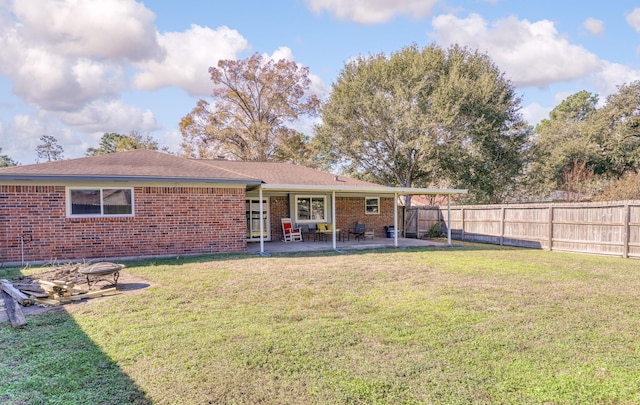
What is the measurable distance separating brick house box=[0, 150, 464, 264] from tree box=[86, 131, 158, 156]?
2412 centimetres

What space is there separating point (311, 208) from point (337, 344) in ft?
37.9

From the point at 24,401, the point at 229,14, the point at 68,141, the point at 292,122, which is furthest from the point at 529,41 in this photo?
the point at 68,141

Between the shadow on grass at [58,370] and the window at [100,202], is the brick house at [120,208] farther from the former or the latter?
the shadow on grass at [58,370]

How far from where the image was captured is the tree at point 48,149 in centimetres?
4153

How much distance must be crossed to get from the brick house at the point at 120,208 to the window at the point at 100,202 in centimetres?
2

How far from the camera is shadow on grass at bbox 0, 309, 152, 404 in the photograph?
3014mm

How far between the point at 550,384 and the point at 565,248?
1105 centimetres

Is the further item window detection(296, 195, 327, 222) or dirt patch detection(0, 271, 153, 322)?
window detection(296, 195, 327, 222)

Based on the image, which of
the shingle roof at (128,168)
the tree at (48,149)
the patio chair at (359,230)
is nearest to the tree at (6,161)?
the tree at (48,149)

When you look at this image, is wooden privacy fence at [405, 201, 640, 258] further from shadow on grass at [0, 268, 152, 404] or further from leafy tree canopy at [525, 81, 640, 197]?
shadow on grass at [0, 268, 152, 404]

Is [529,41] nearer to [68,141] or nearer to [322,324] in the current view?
[322,324]

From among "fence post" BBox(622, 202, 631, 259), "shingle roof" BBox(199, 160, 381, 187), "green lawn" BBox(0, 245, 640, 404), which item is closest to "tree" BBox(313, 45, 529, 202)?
"shingle roof" BBox(199, 160, 381, 187)

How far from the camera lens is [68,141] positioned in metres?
43.9

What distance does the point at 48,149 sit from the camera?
4197cm
